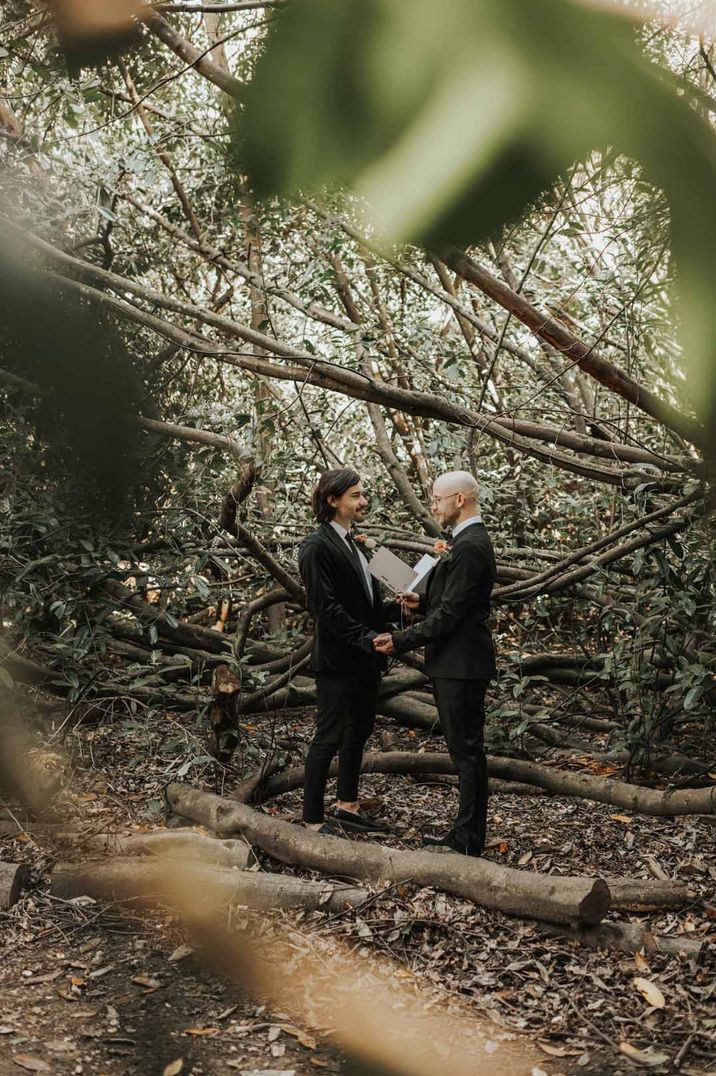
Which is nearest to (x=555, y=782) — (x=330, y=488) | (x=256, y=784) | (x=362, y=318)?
(x=256, y=784)

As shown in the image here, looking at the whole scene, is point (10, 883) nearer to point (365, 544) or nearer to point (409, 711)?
point (365, 544)

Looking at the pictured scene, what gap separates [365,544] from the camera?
4.69 metres

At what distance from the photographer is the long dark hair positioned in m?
4.50

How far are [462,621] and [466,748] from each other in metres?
0.53

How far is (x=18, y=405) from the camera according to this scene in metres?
0.65

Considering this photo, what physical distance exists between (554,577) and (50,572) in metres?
2.49

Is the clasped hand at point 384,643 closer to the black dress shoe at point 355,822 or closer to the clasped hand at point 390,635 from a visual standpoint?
the clasped hand at point 390,635

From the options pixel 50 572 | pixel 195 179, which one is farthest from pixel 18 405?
pixel 195 179

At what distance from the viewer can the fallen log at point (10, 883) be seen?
3678 mm

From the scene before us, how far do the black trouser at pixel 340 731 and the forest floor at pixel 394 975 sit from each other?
37 cm

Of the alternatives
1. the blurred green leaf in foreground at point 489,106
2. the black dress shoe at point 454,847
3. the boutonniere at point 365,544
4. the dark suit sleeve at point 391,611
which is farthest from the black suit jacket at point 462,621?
the blurred green leaf in foreground at point 489,106

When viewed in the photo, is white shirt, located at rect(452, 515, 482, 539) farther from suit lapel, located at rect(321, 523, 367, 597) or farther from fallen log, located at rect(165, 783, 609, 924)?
fallen log, located at rect(165, 783, 609, 924)

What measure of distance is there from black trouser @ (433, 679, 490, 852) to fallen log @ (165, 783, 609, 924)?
421 millimetres

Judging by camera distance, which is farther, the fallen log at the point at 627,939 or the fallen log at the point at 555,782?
the fallen log at the point at 555,782
